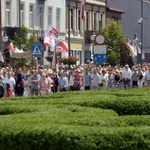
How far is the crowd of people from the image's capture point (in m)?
32.5

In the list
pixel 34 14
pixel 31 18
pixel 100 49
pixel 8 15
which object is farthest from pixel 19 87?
pixel 34 14

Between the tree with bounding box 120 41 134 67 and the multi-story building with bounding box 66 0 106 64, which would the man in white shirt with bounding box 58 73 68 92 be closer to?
the tree with bounding box 120 41 134 67

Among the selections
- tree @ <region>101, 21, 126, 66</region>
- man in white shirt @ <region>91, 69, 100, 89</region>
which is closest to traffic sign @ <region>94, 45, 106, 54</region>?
man in white shirt @ <region>91, 69, 100, 89</region>

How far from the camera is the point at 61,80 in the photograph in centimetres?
3497

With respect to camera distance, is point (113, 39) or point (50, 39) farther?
point (113, 39)

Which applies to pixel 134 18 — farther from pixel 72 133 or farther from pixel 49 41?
pixel 72 133

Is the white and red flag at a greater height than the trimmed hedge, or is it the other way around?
the white and red flag

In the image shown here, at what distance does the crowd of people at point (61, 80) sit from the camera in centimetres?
3253

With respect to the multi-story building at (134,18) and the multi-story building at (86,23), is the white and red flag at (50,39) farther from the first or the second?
the multi-story building at (134,18)

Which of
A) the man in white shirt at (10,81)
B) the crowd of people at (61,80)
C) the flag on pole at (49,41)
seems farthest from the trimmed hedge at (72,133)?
the flag on pole at (49,41)

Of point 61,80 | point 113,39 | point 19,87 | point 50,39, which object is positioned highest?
point 113,39

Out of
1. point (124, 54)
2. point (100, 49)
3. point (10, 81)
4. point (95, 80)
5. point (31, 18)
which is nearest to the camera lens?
point (100, 49)

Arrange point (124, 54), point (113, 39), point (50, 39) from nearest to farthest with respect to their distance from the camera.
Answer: point (50, 39)
point (113, 39)
point (124, 54)

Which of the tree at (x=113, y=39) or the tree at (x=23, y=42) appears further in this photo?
the tree at (x=113, y=39)
